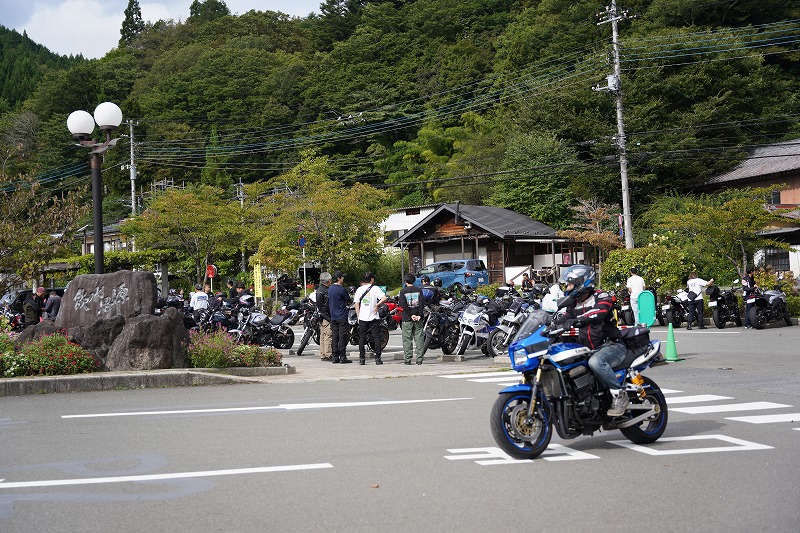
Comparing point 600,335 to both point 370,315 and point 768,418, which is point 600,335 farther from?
point 370,315

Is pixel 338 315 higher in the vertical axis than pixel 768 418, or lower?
higher

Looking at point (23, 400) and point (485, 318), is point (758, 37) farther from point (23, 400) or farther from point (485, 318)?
point (23, 400)

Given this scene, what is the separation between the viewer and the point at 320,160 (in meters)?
53.5

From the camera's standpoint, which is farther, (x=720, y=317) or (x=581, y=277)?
(x=720, y=317)

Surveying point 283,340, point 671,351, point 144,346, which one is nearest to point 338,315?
point 283,340

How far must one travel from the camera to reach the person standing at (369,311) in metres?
17.2

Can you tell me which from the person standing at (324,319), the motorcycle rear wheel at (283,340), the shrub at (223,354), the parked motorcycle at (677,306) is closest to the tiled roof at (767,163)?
the parked motorcycle at (677,306)

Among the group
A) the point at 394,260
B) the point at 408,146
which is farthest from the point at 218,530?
the point at 408,146

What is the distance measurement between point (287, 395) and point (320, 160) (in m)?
42.0

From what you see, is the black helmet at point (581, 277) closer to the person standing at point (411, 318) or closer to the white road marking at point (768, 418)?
the white road marking at point (768, 418)

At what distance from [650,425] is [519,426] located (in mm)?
1669

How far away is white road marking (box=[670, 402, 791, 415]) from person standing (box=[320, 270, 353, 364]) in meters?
8.29

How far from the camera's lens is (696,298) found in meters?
24.5

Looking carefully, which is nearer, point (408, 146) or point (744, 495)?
point (744, 495)
